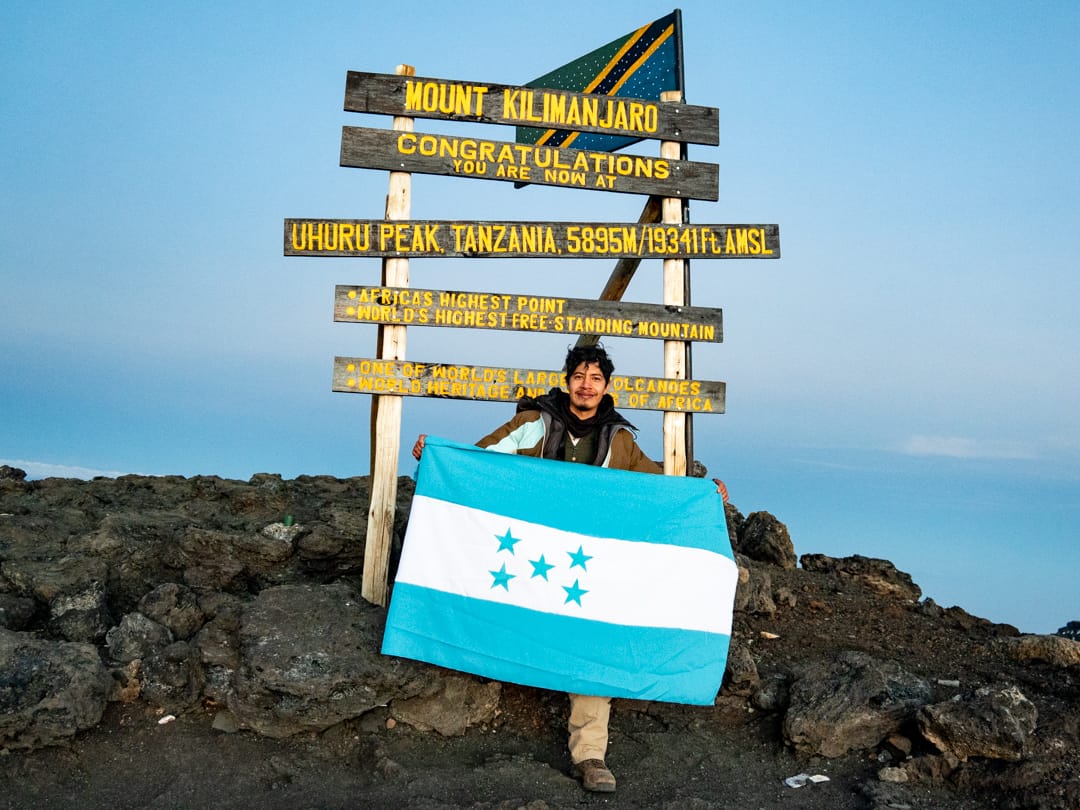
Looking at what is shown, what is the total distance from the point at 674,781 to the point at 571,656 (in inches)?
42.9

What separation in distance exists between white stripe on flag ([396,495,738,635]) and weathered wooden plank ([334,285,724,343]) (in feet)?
5.08

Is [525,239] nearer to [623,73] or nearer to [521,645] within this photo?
[623,73]

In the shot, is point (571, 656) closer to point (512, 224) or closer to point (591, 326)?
point (591, 326)

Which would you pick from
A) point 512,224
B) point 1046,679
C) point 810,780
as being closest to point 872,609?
point 1046,679

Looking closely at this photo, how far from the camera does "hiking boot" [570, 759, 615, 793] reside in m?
6.23

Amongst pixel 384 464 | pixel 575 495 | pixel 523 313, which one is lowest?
pixel 575 495

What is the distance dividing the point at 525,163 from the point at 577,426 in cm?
219

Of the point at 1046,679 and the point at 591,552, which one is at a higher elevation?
the point at 591,552

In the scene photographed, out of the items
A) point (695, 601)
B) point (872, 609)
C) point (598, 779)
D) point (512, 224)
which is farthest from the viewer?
point (872, 609)

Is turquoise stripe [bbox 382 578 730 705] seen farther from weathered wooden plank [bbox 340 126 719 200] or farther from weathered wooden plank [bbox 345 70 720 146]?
weathered wooden plank [bbox 345 70 720 146]

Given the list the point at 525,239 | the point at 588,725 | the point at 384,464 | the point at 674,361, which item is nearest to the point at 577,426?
the point at 674,361

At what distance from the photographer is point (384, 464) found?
293 inches

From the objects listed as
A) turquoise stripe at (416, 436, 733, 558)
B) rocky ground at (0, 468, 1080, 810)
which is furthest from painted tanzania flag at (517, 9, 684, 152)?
rocky ground at (0, 468, 1080, 810)

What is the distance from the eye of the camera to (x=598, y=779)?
6230mm
